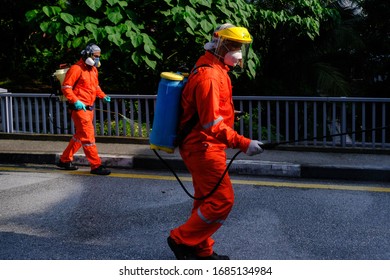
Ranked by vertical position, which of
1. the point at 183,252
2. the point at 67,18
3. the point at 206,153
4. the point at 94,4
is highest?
the point at 94,4

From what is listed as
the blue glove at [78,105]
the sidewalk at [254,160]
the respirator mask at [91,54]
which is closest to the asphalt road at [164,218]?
the sidewalk at [254,160]

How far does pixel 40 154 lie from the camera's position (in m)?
9.04

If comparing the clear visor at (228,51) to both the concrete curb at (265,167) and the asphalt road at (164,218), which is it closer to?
the asphalt road at (164,218)

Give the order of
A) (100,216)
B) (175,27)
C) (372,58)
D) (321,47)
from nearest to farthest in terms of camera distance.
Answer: (100,216) → (175,27) → (321,47) → (372,58)

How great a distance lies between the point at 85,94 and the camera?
26.2 ft

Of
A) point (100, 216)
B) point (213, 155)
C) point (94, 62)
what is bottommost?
point (100, 216)

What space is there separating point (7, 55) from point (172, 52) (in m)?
6.01

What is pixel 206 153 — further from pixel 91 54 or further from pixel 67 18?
pixel 67 18

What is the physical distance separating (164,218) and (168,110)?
1.72m

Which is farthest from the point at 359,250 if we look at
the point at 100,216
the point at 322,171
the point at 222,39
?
the point at 322,171

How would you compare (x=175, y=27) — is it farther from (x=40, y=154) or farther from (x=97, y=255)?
(x=97, y=255)

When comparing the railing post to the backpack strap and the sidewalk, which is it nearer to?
the sidewalk

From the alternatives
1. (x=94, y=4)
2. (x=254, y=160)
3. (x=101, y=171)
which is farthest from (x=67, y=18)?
(x=254, y=160)

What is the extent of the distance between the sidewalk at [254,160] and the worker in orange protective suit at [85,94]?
71cm
